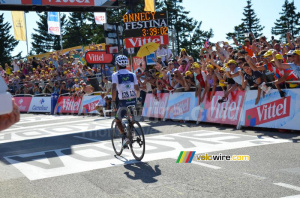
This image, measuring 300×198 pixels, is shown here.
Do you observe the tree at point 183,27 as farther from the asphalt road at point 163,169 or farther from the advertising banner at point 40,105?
the asphalt road at point 163,169

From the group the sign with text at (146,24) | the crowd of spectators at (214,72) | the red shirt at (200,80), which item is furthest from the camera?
the sign with text at (146,24)

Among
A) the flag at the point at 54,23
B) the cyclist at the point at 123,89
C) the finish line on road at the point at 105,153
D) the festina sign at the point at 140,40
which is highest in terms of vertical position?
the flag at the point at 54,23

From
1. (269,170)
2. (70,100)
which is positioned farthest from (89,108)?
(269,170)

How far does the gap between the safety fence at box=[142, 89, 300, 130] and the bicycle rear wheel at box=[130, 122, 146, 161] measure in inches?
180

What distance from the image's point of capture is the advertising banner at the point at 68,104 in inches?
966

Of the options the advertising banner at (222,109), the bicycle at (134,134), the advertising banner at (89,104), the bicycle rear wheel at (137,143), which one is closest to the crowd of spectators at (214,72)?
the advertising banner at (222,109)

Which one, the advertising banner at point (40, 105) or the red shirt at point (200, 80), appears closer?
the red shirt at point (200, 80)

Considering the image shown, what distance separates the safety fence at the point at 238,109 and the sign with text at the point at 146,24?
407 centimetres

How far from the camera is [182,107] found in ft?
49.1

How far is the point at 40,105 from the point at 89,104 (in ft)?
26.6

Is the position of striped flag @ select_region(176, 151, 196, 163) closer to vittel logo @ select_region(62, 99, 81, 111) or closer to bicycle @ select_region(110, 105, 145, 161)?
bicycle @ select_region(110, 105, 145, 161)

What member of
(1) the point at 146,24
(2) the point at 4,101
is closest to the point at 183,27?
(1) the point at 146,24

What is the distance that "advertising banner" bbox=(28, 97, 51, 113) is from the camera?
2853cm

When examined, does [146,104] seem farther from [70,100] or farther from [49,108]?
[49,108]
